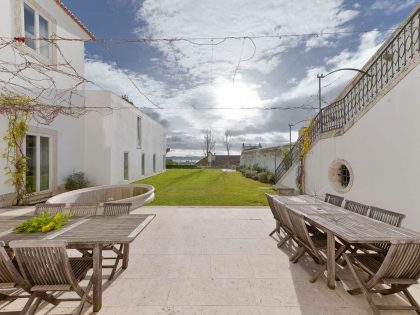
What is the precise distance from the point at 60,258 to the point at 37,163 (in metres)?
7.95

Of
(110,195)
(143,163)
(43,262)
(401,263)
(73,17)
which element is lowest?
(110,195)

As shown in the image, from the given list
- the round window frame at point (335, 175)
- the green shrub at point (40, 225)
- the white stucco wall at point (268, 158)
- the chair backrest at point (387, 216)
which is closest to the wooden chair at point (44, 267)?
the green shrub at point (40, 225)

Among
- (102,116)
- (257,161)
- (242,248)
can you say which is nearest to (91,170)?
(102,116)

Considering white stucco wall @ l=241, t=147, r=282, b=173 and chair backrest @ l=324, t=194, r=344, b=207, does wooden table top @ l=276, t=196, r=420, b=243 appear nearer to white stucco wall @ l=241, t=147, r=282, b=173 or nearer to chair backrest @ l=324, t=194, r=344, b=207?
chair backrest @ l=324, t=194, r=344, b=207

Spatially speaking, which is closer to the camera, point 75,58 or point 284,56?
point 284,56

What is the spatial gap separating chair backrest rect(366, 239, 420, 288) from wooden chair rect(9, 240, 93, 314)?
3181mm

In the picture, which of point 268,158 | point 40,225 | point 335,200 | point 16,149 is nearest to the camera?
point 40,225

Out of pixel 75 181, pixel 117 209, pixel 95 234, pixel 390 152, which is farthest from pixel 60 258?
pixel 75 181

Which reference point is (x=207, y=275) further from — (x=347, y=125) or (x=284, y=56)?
(x=284, y=56)

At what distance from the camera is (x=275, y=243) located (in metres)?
4.26

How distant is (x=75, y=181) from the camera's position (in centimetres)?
908

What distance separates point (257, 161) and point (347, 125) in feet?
52.5

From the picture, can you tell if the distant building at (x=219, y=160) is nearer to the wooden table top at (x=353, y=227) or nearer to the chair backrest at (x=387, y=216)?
the wooden table top at (x=353, y=227)

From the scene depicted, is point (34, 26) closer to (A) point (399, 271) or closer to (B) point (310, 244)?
(B) point (310, 244)
